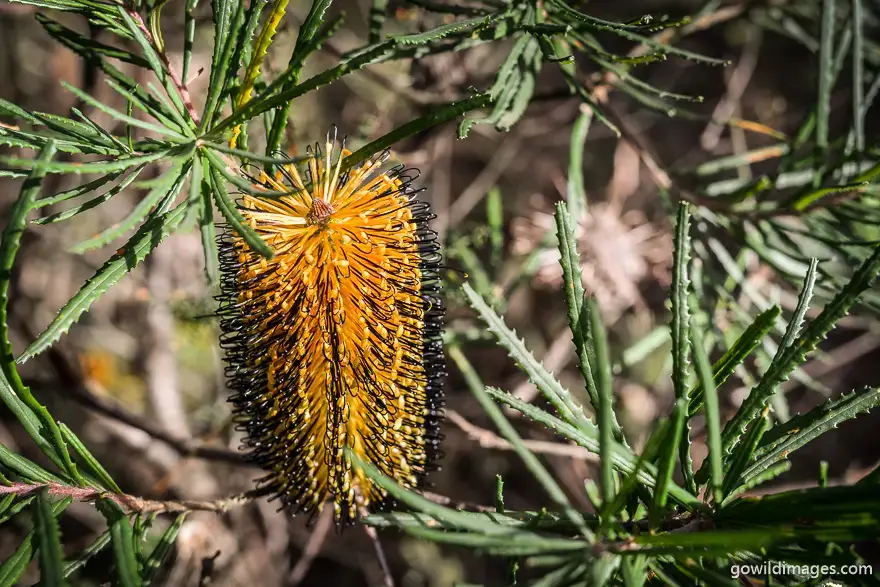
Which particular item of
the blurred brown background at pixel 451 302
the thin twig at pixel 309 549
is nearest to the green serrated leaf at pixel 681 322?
the blurred brown background at pixel 451 302

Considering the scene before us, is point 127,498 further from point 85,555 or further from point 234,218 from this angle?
point 234,218

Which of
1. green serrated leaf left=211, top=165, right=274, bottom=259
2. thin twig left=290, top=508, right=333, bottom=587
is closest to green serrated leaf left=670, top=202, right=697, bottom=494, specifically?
green serrated leaf left=211, top=165, right=274, bottom=259

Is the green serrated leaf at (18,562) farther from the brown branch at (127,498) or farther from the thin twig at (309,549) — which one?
the thin twig at (309,549)

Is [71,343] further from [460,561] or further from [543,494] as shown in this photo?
[543,494]

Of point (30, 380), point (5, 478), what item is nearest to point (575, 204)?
point (5, 478)

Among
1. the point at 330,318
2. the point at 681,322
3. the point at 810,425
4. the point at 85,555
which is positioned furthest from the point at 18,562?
the point at 810,425

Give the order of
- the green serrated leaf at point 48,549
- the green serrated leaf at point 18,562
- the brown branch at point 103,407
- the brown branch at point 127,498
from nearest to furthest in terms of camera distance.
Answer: the green serrated leaf at point 48,549
the green serrated leaf at point 18,562
the brown branch at point 127,498
the brown branch at point 103,407

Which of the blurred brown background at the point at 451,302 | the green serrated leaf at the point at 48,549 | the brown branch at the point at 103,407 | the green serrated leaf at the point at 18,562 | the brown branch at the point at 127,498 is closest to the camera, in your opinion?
the green serrated leaf at the point at 48,549
